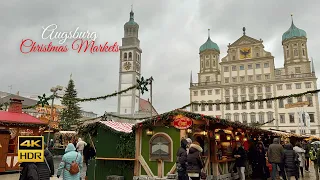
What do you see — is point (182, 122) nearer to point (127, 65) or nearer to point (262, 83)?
point (262, 83)

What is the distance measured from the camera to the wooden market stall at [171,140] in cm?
1080

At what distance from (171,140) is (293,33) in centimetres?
5232

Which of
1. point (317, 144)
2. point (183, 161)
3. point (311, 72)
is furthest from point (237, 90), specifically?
point (183, 161)

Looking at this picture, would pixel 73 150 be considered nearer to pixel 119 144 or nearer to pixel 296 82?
pixel 119 144

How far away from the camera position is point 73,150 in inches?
285

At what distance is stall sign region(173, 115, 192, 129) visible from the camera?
10578 millimetres

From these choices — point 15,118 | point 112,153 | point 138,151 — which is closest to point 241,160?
point 138,151

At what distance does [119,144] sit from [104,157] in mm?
899

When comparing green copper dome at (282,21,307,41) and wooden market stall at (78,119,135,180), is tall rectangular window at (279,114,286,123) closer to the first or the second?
green copper dome at (282,21,307,41)

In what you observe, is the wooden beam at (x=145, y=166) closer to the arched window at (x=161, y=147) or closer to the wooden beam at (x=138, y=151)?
the wooden beam at (x=138, y=151)

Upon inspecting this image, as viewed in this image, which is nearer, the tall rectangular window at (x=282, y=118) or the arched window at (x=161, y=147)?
the arched window at (x=161, y=147)

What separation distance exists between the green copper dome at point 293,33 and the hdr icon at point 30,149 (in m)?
57.4

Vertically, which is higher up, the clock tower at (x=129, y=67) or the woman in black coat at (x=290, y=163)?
the clock tower at (x=129, y=67)

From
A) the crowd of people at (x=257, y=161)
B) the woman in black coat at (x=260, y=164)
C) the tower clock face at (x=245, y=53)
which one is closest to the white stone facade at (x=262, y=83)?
the tower clock face at (x=245, y=53)
